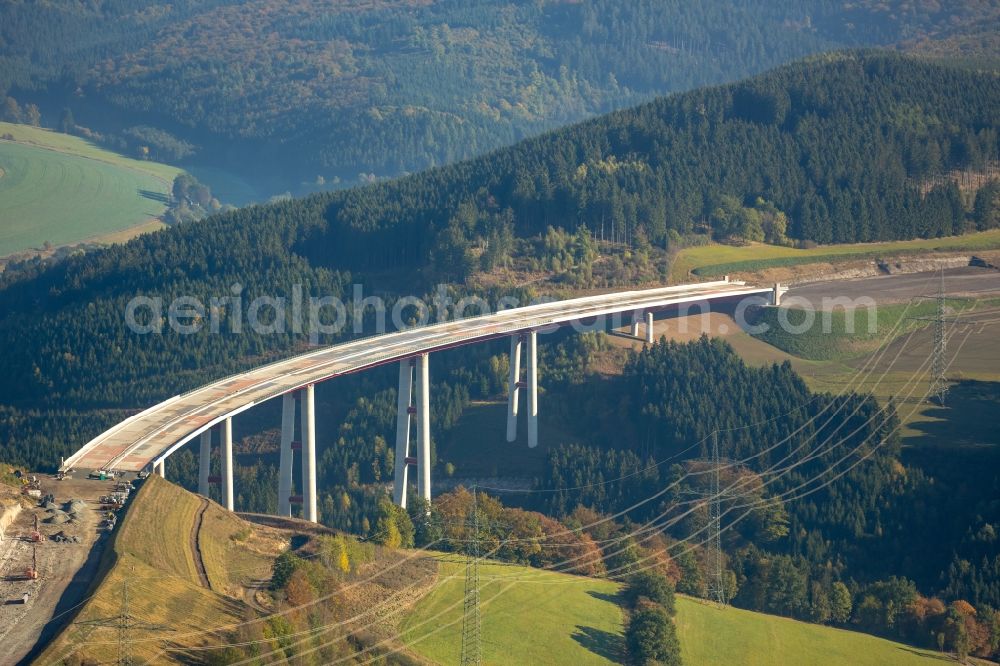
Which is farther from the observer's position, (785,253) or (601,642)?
(785,253)

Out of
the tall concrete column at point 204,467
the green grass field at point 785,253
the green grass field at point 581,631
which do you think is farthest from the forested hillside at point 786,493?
the tall concrete column at point 204,467

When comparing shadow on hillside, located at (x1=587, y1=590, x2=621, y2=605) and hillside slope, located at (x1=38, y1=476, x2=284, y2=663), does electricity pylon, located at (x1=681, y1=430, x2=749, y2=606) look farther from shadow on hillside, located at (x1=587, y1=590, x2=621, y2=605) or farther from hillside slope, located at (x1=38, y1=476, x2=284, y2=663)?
hillside slope, located at (x1=38, y1=476, x2=284, y2=663)

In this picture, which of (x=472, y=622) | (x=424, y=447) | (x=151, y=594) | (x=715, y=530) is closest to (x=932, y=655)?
(x=715, y=530)

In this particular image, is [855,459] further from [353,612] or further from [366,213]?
[366,213]

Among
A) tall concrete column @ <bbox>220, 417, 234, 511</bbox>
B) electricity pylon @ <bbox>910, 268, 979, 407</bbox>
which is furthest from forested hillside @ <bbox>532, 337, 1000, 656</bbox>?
tall concrete column @ <bbox>220, 417, 234, 511</bbox>

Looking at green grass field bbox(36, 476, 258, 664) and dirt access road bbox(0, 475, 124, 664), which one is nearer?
green grass field bbox(36, 476, 258, 664)

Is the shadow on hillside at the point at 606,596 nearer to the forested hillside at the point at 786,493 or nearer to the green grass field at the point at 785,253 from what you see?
the forested hillside at the point at 786,493

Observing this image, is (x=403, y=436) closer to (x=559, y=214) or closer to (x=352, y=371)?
(x=352, y=371)

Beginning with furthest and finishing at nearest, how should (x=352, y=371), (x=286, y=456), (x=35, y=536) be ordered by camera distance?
(x=352, y=371)
(x=286, y=456)
(x=35, y=536)
